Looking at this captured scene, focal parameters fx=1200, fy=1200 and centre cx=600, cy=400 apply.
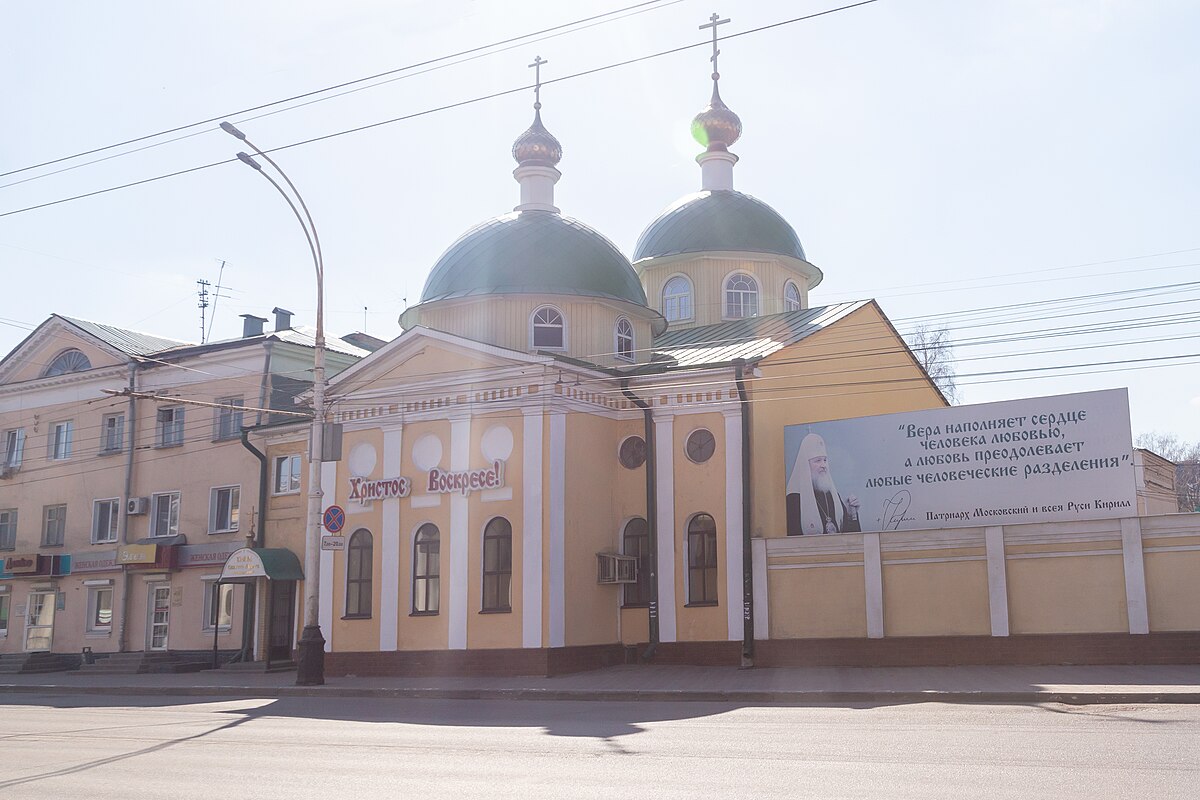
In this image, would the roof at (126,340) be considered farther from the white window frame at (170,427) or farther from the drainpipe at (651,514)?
the drainpipe at (651,514)

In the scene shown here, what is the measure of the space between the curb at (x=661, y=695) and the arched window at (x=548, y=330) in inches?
359

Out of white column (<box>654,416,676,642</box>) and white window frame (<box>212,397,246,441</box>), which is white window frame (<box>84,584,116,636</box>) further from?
white column (<box>654,416,676,642</box>)

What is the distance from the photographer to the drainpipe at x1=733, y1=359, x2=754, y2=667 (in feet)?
76.1

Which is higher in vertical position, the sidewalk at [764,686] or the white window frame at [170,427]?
the white window frame at [170,427]

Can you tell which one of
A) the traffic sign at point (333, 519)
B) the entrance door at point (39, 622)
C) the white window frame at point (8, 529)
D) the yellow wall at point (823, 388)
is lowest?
the entrance door at point (39, 622)

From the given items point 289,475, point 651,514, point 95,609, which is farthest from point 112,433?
point 651,514

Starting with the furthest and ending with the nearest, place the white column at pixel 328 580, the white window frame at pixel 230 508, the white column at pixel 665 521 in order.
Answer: the white window frame at pixel 230 508 → the white column at pixel 328 580 → the white column at pixel 665 521

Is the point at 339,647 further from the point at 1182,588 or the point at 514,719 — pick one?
the point at 1182,588

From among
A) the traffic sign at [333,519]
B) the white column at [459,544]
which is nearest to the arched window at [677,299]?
the white column at [459,544]

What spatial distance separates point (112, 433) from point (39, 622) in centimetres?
581

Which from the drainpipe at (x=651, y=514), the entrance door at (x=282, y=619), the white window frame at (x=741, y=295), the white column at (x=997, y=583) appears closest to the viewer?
the white column at (x=997, y=583)

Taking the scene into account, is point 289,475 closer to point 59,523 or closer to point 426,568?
point 426,568

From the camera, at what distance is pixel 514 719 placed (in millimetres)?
15523

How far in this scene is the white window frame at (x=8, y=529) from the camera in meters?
35.7
